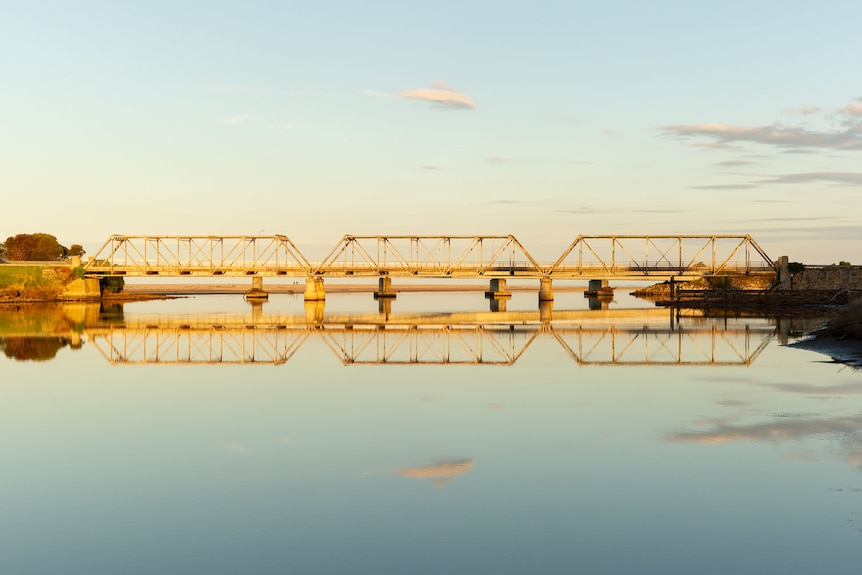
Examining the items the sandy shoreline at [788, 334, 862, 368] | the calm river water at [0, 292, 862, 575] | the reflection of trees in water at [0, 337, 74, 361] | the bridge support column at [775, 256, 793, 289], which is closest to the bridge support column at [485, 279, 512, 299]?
the bridge support column at [775, 256, 793, 289]

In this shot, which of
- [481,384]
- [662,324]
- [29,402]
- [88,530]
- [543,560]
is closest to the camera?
[543,560]

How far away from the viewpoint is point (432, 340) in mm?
58750

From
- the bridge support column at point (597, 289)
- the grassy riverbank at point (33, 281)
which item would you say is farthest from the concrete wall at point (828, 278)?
the grassy riverbank at point (33, 281)

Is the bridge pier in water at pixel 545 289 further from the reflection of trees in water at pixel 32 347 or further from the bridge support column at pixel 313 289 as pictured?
the reflection of trees in water at pixel 32 347

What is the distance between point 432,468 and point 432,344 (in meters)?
36.5

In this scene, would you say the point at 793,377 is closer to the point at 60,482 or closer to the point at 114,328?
the point at 60,482

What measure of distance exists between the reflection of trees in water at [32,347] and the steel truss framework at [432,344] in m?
2.45

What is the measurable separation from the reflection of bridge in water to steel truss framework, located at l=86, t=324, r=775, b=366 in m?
0.06

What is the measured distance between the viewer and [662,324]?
7456 centimetres

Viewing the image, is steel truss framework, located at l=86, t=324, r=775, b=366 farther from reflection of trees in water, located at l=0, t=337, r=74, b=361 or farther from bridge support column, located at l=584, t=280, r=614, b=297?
bridge support column, located at l=584, t=280, r=614, b=297

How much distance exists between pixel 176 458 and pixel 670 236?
13573 cm

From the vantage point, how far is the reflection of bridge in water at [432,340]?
154 ft

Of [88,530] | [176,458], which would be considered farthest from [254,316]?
[88,530]

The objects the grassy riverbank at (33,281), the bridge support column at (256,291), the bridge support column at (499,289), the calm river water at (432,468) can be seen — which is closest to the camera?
the calm river water at (432,468)
